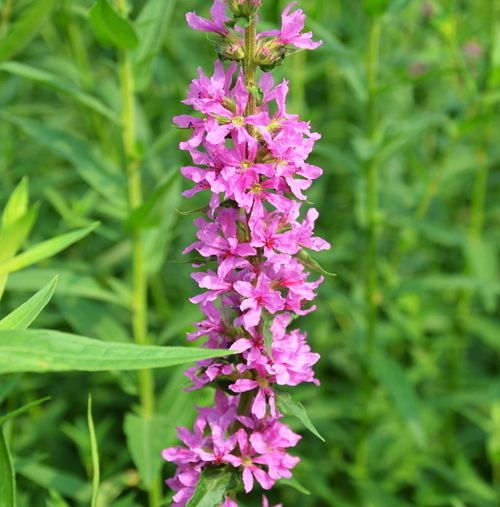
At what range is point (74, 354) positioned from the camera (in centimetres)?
161

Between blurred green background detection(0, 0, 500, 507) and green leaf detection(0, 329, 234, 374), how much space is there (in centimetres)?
142

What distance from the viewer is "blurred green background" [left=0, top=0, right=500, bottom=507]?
3.54 metres

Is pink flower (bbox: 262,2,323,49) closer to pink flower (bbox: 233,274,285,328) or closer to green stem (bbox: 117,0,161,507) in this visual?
pink flower (bbox: 233,274,285,328)

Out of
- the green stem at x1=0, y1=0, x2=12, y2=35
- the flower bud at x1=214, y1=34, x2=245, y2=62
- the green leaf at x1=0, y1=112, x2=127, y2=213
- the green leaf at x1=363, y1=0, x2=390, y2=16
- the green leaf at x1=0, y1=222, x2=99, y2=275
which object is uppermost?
the green stem at x1=0, y1=0, x2=12, y2=35

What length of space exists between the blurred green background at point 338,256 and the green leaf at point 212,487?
948 millimetres

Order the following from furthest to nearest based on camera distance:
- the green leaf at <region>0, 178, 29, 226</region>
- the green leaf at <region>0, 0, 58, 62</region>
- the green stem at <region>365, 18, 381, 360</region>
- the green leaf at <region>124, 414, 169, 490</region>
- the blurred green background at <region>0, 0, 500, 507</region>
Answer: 1. the green stem at <region>365, 18, 381, 360</region>
2. the blurred green background at <region>0, 0, 500, 507</region>
3. the green leaf at <region>124, 414, 169, 490</region>
4. the green leaf at <region>0, 0, 58, 62</region>
5. the green leaf at <region>0, 178, 29, 226</region>

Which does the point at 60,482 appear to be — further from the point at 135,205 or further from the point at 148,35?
the point at 148,35

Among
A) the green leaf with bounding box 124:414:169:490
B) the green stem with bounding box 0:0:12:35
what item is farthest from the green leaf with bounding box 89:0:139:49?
the green leaf with bounding box 124:414:169:490

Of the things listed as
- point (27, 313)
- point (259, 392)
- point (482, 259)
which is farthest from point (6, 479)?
point (482, 259)

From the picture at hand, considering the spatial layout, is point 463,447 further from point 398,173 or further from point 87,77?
point 87,77

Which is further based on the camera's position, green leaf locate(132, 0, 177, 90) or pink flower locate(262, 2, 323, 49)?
green leaf locate(132, 0, 177, 90)

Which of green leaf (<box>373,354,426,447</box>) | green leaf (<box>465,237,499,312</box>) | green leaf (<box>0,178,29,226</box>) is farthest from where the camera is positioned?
green leaf (<box>465,237,499,312</box>)

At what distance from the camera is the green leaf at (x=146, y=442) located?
10.0ft

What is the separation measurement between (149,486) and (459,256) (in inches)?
122
